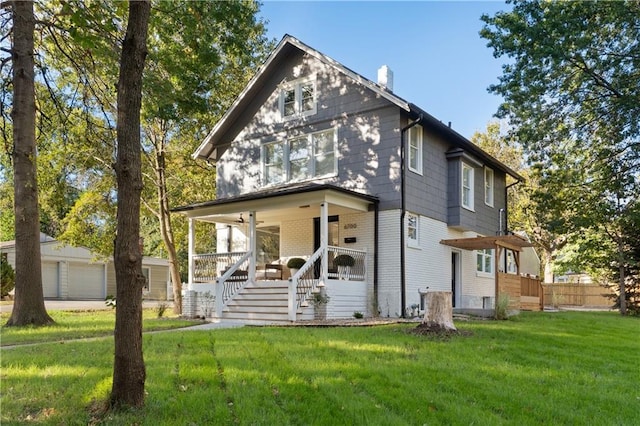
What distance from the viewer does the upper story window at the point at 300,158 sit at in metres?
16.3

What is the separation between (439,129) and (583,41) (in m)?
4.80

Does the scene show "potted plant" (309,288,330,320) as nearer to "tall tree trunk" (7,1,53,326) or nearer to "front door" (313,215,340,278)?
"front door" (313,215,340,278)

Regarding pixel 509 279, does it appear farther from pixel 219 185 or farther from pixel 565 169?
pixel 219 185

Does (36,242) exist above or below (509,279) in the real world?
above

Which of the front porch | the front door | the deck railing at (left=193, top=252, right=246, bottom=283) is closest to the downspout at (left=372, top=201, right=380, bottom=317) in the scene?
the front porch

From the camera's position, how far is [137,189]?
14.1 feet

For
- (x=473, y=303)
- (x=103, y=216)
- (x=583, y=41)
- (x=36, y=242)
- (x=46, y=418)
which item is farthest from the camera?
(x=103, y=216)

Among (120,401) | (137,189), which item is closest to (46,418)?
(120,401)

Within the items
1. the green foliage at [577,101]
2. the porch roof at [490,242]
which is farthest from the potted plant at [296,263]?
the green foliage at [577,101]

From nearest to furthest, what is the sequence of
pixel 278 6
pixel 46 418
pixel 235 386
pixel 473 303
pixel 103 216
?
1. pixel 46 418
2. pixel 235 386
3. pixel 278 6
4. pixel 473 303
5. pixel 103 216

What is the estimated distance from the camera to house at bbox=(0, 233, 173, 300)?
30250mm

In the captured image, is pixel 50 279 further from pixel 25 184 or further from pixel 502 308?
pixel 502 308

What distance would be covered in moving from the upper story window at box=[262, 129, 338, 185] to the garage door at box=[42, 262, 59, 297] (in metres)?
20.8

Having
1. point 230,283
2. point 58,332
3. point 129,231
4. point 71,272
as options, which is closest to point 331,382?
point 129,231
